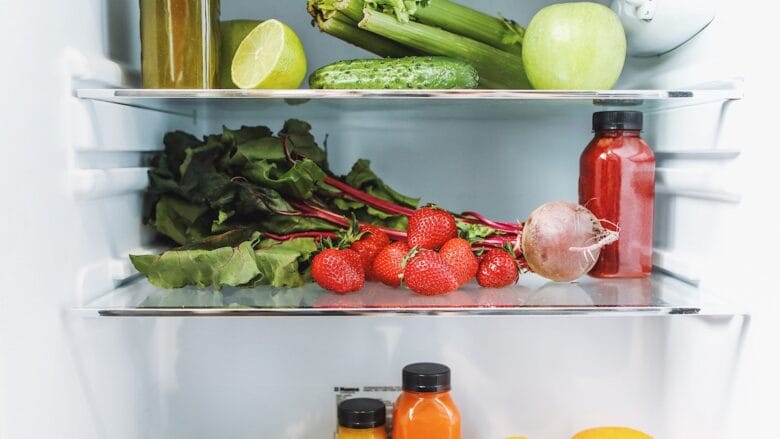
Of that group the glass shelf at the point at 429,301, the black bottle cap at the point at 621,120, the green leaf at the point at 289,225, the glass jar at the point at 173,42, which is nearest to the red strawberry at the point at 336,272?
the glass shelf at the point at 429,301

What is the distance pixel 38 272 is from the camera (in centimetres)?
92

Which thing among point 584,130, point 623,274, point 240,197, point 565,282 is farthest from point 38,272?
point 584,130

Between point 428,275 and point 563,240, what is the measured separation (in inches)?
8.2

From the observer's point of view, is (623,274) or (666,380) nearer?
(623,274)

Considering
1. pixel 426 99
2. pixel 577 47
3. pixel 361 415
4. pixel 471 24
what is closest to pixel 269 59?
pixel 426 99

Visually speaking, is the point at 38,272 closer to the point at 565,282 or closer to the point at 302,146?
the point at 302,146

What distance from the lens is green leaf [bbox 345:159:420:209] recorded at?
4.32ft

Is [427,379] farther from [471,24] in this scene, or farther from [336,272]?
[471,24]

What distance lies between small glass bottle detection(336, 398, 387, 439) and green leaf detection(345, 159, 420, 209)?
0.36 m

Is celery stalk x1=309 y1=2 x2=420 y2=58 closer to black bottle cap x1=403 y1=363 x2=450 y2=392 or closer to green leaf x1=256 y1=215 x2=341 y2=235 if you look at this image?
green leaf x1=256 y1=215 x2=341 y2=235

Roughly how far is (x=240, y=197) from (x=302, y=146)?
5.7 inches

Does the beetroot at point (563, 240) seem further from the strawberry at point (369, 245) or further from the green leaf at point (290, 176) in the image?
the green leaf at point (290, 176)

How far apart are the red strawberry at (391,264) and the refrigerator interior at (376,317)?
179 millimetres

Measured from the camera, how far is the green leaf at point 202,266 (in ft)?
3.55
